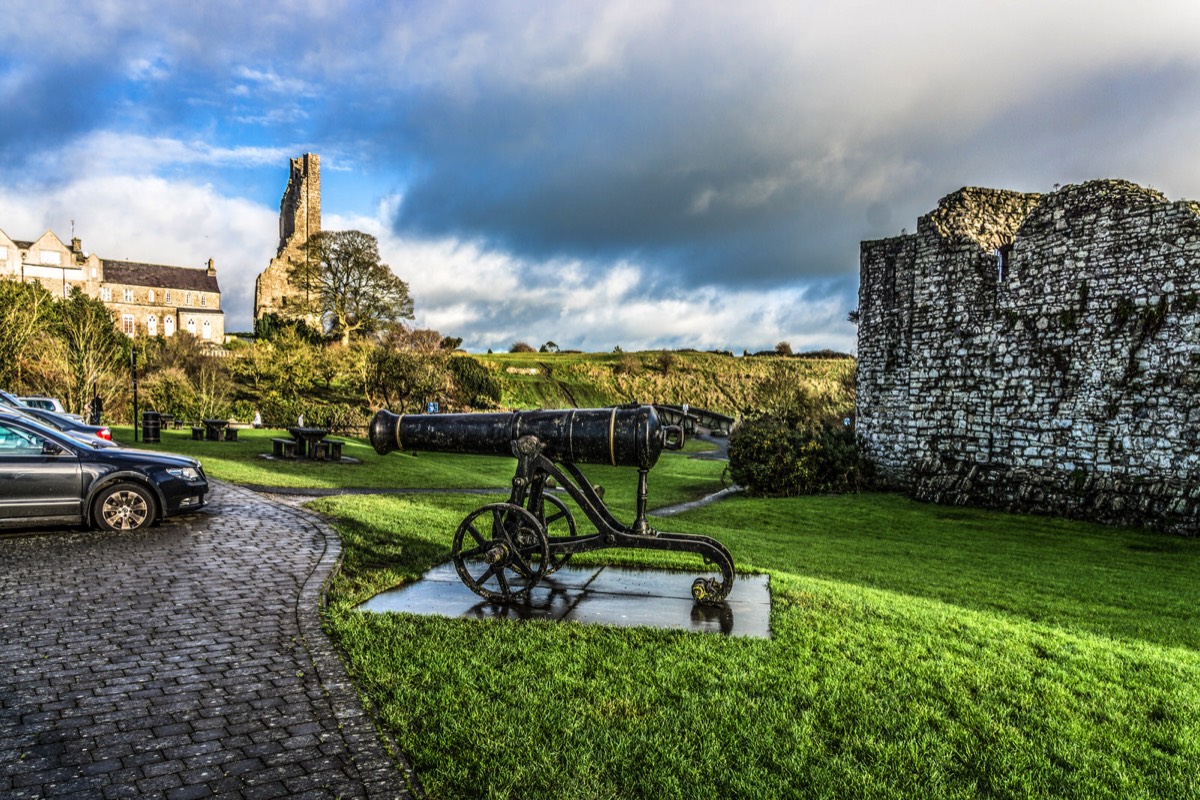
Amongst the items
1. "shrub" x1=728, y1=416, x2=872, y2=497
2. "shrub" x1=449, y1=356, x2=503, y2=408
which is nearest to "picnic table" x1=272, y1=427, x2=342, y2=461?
"shrub" x1=728, y1=416, x2=872, y2=497

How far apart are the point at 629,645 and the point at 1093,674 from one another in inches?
131

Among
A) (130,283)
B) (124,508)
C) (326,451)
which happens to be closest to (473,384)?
(326,451)

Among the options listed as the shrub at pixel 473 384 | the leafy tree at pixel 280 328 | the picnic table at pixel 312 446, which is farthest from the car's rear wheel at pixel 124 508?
the leafy tree at pixel 280 328

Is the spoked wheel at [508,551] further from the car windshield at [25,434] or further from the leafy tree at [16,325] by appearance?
the leafy tree at [16,325]

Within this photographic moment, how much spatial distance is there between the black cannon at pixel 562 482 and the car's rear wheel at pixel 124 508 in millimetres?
5391

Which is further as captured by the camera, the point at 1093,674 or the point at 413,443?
the point at 413,443

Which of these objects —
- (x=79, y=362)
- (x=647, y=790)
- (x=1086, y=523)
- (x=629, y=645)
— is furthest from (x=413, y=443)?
(x=79, y=362)

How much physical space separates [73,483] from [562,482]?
22.4 ft

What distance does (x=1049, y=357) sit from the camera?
17.1 m

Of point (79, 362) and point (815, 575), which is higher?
point (79, 362)

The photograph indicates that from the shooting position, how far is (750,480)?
20.6 metres

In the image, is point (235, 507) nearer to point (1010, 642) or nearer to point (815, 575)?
point (815, 575)

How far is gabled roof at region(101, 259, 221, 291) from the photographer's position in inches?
3019

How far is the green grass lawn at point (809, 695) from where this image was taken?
3.63 metres
